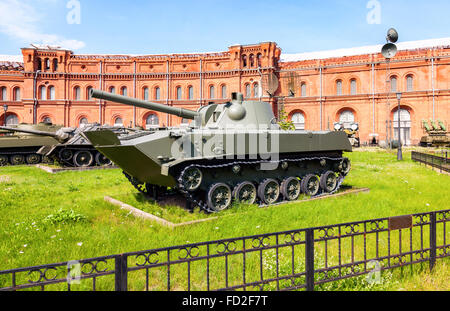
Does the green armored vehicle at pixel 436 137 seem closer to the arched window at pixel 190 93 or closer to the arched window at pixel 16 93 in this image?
the arched window at pixel 190 93

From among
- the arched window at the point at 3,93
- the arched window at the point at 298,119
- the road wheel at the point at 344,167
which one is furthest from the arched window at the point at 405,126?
the arched window at the point at 3,93

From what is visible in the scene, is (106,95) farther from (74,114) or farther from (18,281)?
(74,114)

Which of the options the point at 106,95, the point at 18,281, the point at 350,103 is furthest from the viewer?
the point at 350,103

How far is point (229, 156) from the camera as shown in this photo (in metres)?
7.85

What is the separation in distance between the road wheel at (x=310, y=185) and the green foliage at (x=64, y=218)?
5660 mm

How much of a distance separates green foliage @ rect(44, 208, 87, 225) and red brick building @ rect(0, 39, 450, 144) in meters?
31.2

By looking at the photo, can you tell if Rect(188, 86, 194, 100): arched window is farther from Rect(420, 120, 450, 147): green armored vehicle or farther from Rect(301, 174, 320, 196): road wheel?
Rect(301, 174, 320, 196): road wheel

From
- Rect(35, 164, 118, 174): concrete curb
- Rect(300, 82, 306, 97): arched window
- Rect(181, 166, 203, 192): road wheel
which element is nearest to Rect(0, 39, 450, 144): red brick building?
Rect(300, 82, 306, 97): arched window

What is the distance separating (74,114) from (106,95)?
118 ft

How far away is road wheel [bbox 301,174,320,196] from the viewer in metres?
9.52

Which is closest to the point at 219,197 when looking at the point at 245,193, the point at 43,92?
the point at 245,193

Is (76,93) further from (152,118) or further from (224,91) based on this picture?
(224,91)

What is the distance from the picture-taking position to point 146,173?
7.65 meters
